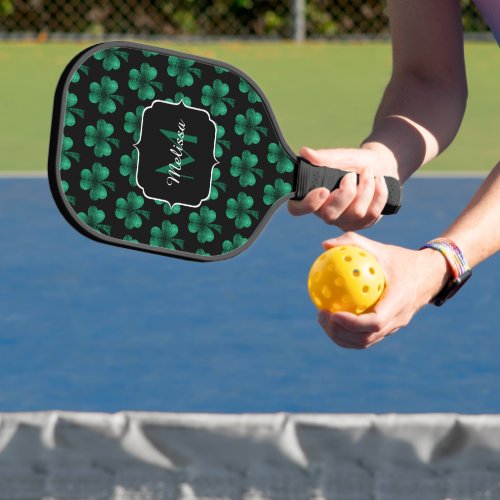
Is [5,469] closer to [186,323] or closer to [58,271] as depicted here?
[186,323]

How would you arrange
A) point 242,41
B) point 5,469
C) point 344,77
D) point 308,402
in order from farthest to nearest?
point 242,41 → point 344,77 → point 308,402 → point 5,469

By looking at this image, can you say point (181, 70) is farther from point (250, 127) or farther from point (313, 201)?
point (313, 201)

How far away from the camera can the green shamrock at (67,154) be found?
6.93 ft

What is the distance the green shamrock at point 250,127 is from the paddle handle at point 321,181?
0.29ft

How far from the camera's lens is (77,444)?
2312mm

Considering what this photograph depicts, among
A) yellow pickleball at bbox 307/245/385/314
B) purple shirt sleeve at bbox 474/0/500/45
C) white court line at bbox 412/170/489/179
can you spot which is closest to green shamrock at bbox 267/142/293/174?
yellow pickleball at bbox 307/245/385/314

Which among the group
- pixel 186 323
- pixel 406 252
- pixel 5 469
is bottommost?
pixel 186 323

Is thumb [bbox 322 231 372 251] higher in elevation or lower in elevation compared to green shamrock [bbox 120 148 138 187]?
higher

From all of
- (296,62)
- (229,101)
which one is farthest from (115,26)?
(229,101)

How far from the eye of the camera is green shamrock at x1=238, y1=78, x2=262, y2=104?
92.8 inches

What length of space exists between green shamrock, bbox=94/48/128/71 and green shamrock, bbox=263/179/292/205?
14.0 inches

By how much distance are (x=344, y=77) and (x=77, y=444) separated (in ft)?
27.7

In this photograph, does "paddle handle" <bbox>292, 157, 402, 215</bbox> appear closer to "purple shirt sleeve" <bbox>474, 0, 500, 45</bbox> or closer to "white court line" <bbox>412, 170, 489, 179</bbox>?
"purple shirt sleeve" <bbox>474, 0, 500, 45</bbox>

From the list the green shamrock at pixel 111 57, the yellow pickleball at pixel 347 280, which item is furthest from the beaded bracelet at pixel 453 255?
the green shamrock at pixel 111 57
